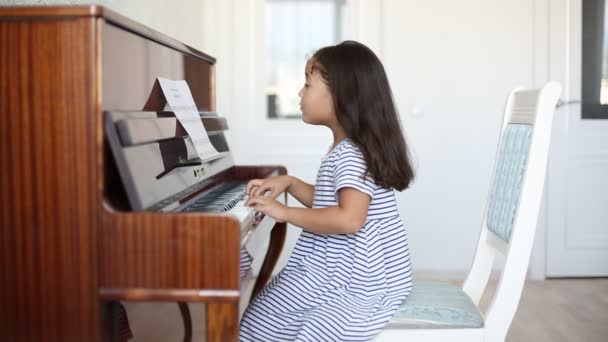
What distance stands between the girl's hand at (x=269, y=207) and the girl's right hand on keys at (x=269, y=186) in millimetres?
171

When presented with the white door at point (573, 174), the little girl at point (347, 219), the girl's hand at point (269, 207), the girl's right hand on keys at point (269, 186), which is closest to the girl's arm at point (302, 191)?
the girl's right hand on keys at point (269, 186)

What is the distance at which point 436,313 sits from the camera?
1682mm

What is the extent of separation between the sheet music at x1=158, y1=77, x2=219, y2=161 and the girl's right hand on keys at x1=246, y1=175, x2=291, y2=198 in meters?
0.17

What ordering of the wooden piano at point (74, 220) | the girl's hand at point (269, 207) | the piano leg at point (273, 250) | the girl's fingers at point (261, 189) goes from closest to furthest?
the wooden piano at point (74, 220), the girl's hand at point (269, 207), the girl's fingers at point (261, 189), the piano leg at point (273, 250)

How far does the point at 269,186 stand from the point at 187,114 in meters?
0.30

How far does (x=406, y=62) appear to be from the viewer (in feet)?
13.2

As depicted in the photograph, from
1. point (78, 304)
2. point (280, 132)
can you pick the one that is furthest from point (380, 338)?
point (280, 132)

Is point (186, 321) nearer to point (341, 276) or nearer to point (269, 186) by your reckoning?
point (269, 186)

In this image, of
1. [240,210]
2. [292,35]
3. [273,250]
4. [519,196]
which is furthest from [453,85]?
[240,210]

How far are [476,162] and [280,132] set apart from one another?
1.09m

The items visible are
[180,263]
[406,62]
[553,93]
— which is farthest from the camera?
[406,62]

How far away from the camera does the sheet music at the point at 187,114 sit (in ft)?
6.37

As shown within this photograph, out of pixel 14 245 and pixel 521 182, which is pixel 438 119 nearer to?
pixel 521 182

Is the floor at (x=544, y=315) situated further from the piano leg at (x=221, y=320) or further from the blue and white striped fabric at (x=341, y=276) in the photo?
the piano leg at (x=221, y=320)
